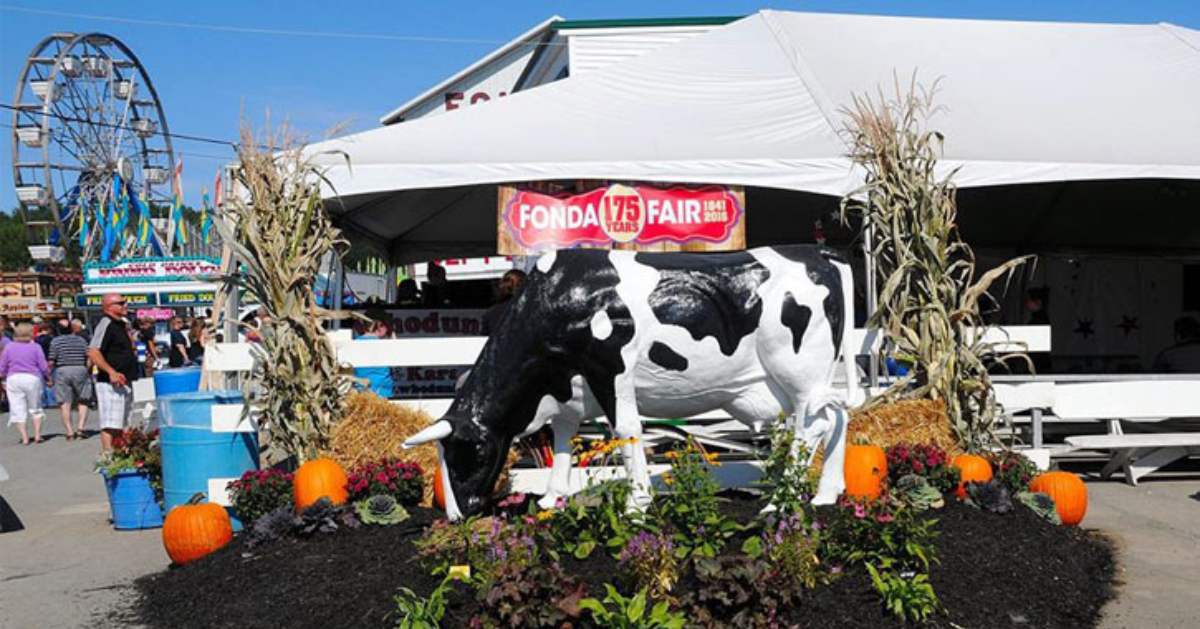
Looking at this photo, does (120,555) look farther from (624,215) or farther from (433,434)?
(624,215)

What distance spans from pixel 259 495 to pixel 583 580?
2.95 metres

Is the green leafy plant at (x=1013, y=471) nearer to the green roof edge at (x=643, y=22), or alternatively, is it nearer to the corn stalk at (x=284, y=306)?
the corn stalk at (x=284, y=306)

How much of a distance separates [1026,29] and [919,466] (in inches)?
363

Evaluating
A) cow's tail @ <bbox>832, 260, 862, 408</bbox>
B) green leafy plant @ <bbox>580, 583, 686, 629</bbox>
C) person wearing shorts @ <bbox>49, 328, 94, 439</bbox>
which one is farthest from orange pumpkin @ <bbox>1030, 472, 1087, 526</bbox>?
person wearing shorts @ <bbox>49, 328, 94, 439</bbox>

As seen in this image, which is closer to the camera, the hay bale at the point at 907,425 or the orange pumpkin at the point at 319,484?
the orange pumpkin at the point at 319,484

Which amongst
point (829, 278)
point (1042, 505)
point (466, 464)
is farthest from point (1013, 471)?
point (466, 464)

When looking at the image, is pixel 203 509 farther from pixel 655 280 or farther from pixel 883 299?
pixel 883 299

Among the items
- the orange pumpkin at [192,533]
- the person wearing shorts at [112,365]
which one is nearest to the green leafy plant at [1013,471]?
the orange pumpkin at [192,533]

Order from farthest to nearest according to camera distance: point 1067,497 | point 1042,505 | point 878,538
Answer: point 1067,497 → point 1042,505 → point 878,538

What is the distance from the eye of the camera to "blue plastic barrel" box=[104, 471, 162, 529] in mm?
8617

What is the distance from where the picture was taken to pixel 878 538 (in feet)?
18.1

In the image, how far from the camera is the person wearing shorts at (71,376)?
16.5m

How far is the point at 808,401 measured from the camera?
6.54 m

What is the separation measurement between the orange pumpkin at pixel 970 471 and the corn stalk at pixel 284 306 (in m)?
4.18
